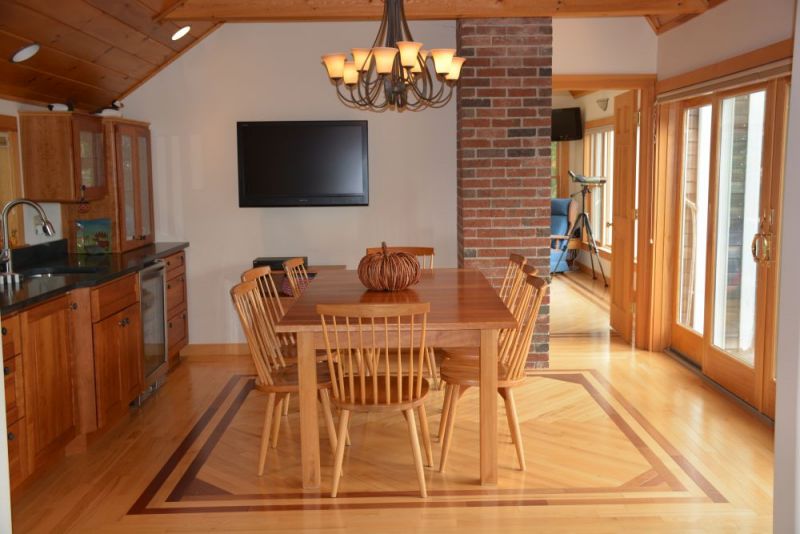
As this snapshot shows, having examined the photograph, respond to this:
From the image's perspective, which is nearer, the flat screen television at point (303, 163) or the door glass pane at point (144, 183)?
the door glass pane at point (144, 183)

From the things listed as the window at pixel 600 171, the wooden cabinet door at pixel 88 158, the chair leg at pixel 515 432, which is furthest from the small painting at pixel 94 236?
the window at pixel 600 171

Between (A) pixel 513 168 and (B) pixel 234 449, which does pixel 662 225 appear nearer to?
(A) pixel 513 168

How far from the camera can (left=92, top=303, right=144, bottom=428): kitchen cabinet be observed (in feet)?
13.8

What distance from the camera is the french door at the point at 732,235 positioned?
14.7ft

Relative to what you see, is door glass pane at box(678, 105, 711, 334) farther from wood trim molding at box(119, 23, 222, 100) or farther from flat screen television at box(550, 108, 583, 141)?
flat screen television at box(550, 108, 583, 141)

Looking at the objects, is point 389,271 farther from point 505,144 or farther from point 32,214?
point 32,214

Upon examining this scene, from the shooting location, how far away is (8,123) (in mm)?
4707

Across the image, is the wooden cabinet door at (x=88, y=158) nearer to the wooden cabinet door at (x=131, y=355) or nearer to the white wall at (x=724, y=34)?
the wooden cabinet door at (x=131, y=355)

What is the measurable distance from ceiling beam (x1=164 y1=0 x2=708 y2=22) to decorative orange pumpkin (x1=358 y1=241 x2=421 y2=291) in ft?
5.87

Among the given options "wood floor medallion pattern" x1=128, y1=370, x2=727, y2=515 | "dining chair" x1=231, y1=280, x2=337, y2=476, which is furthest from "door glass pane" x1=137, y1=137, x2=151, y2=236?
"dining chair" x1=231, y1=280, x2=337, y2=476

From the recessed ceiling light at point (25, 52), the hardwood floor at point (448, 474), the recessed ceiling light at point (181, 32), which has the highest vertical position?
the recessed ceiling light at point (181, 32)

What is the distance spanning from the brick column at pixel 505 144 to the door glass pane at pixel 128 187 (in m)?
2.32

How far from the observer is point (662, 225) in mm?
6078

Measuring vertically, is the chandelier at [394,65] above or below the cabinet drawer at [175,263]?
above
